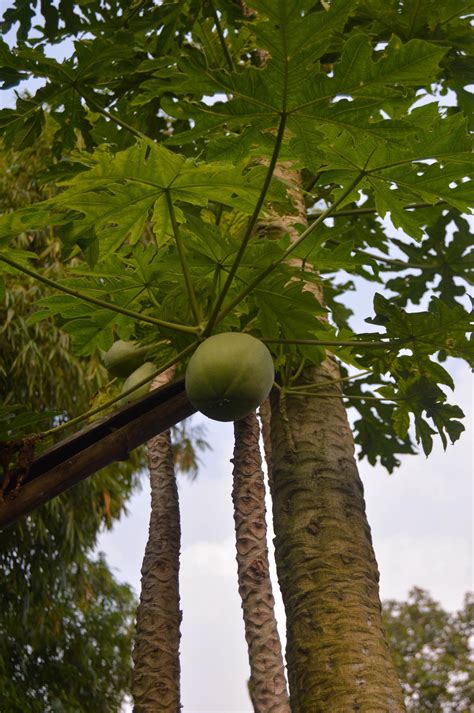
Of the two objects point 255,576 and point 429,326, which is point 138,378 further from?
point 429,326

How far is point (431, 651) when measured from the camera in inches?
619

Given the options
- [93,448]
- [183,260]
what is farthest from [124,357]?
[183,260]

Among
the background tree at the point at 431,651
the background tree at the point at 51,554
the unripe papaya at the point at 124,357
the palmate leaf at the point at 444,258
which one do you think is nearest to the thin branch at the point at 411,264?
the palmate leaf at the point at 444,258

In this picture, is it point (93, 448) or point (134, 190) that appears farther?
point (93, 448)

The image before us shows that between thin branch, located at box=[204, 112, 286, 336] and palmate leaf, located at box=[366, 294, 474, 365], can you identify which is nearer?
thin branch, located at box=[204, 112, 286, 336]

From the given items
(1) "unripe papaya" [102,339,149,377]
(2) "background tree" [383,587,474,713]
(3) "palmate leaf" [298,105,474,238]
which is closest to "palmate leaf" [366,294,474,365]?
(3) "palmate leaf" [298,105,474,238]

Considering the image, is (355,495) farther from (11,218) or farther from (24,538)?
(24,538)

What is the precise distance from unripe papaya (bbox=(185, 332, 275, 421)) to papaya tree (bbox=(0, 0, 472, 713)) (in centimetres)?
9

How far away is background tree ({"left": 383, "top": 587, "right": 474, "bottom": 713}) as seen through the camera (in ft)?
47.9

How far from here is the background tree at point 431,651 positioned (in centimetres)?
1459

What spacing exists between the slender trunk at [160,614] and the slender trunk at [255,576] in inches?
6.9

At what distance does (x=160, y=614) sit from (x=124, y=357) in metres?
0.68

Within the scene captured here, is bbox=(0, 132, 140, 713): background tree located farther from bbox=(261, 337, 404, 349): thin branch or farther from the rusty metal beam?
bbox=(261, 337, 404, 349): thin branch

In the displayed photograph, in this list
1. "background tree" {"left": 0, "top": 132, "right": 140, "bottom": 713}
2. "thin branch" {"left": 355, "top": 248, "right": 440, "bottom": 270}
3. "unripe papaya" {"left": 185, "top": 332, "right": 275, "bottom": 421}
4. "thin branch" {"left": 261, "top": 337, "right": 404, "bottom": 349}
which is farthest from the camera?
"background tree" {"left": 0, "top": 132, "right": 140, "bottom": 713}
